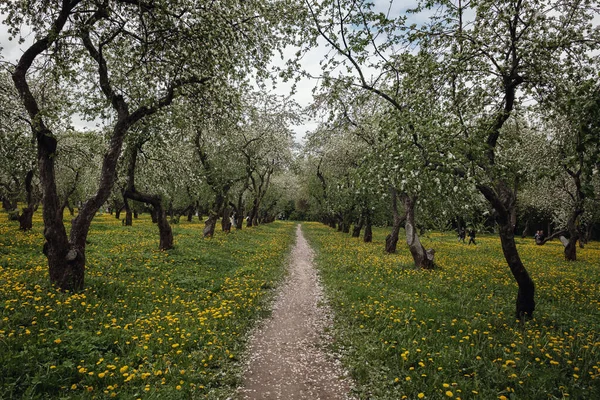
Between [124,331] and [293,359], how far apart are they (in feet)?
13.4

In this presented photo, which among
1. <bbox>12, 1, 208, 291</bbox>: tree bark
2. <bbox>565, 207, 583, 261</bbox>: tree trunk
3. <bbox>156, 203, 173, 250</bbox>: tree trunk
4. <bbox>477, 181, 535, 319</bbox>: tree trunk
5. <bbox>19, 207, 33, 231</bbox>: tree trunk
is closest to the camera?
<bbox>12, 1, 208, 291</bbox>: tree bark

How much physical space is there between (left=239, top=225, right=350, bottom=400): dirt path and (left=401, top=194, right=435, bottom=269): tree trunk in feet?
28.2

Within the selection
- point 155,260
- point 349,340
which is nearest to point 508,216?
point 349,340

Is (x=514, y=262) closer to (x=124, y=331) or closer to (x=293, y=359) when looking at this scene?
(x=293, y=359)

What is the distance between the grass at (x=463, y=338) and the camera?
241 inches

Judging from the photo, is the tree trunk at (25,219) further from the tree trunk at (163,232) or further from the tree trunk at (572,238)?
the tree trunk at (572,238)

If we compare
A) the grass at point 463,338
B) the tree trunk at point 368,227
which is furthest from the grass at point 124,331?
the tree trunk at point 368,227

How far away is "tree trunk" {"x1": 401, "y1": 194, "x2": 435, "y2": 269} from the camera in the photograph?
18.3 metres

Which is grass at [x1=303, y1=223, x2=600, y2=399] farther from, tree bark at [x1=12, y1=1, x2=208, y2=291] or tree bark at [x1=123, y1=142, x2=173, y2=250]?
tree bark at [x1=123, y1=142, x2=173, y2=250]

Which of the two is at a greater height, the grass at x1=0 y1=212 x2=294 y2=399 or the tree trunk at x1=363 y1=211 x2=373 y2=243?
the tree trunk at x1=363 y1=211 x2=373 y2=243

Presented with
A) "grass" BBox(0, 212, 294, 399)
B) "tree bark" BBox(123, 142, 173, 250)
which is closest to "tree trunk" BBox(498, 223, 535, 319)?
"grass" BBox(0, 212, 294, 399)

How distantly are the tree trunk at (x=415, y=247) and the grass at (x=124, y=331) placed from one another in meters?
8.84

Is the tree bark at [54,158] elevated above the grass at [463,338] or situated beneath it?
elevated above

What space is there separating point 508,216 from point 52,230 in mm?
13913
